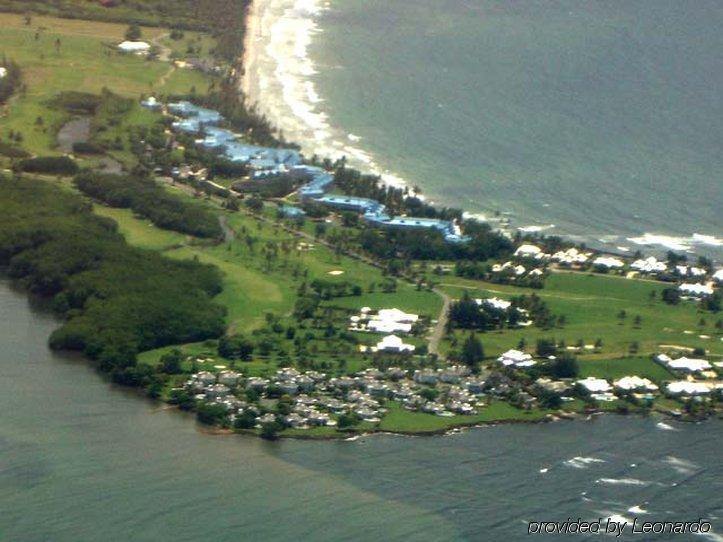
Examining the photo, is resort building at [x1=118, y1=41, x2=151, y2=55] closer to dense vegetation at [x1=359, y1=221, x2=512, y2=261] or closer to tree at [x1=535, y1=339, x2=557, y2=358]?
dense vegetation at [x1=359, y1=221, x2=512, y2=261]

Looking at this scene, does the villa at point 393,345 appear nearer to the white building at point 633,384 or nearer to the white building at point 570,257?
the white building at point 633,384

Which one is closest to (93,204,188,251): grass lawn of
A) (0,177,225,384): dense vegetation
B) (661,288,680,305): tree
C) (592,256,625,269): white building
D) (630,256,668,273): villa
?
(0,177,225,384): dense vegetation

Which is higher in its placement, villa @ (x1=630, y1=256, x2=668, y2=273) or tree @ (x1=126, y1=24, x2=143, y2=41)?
tree @ (x1=126, y1=24, x2=143, y2=41)

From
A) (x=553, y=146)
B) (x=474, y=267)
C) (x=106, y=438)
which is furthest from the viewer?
(x=553, y=146)

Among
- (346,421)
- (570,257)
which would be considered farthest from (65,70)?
(346,421)

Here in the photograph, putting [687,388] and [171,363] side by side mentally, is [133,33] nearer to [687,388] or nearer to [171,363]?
[171,363]

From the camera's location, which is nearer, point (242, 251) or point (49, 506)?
point (49, 506)

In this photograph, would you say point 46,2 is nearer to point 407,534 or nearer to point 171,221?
point 171,221

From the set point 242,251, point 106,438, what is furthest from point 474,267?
point 106,438
